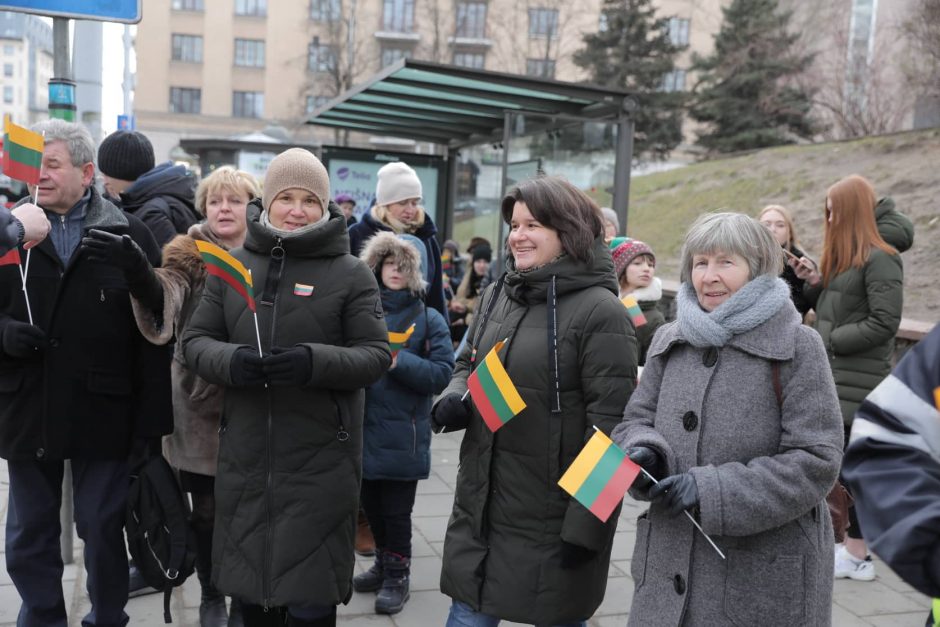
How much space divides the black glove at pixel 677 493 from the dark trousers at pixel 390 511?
216 cm

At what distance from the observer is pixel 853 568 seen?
5.04 metres

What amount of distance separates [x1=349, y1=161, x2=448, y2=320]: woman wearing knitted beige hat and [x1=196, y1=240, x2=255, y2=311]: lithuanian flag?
2.41 m

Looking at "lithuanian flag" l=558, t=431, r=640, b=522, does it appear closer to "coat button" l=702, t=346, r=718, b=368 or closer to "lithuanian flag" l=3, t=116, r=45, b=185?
"coat button" l=702, t=346, r=718, b=368

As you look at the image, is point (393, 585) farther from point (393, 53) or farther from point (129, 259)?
point (393, 53)

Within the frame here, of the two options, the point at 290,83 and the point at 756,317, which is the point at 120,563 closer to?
the point at 756,317

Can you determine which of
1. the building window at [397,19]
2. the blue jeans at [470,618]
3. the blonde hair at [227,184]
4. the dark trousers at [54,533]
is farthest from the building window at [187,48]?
the blue jeans at [470,618]

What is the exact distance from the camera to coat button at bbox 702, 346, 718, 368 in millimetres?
2676

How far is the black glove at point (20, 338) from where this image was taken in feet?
11.0

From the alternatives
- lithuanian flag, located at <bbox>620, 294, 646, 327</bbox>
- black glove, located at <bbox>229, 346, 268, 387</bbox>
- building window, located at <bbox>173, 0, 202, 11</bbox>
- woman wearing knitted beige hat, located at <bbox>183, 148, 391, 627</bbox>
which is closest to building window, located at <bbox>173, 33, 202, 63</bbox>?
building window, located at <bbox>173, 0, 202, 11</bbox>

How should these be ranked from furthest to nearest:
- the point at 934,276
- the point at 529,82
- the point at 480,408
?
the point at 934,276 < the point at 529,82 < the point at 480,408

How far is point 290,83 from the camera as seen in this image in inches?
2201

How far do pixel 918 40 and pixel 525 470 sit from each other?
44.2 ft

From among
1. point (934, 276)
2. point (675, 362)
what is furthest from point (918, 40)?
Answer: point (675, 362)

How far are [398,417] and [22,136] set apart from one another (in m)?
2.05
